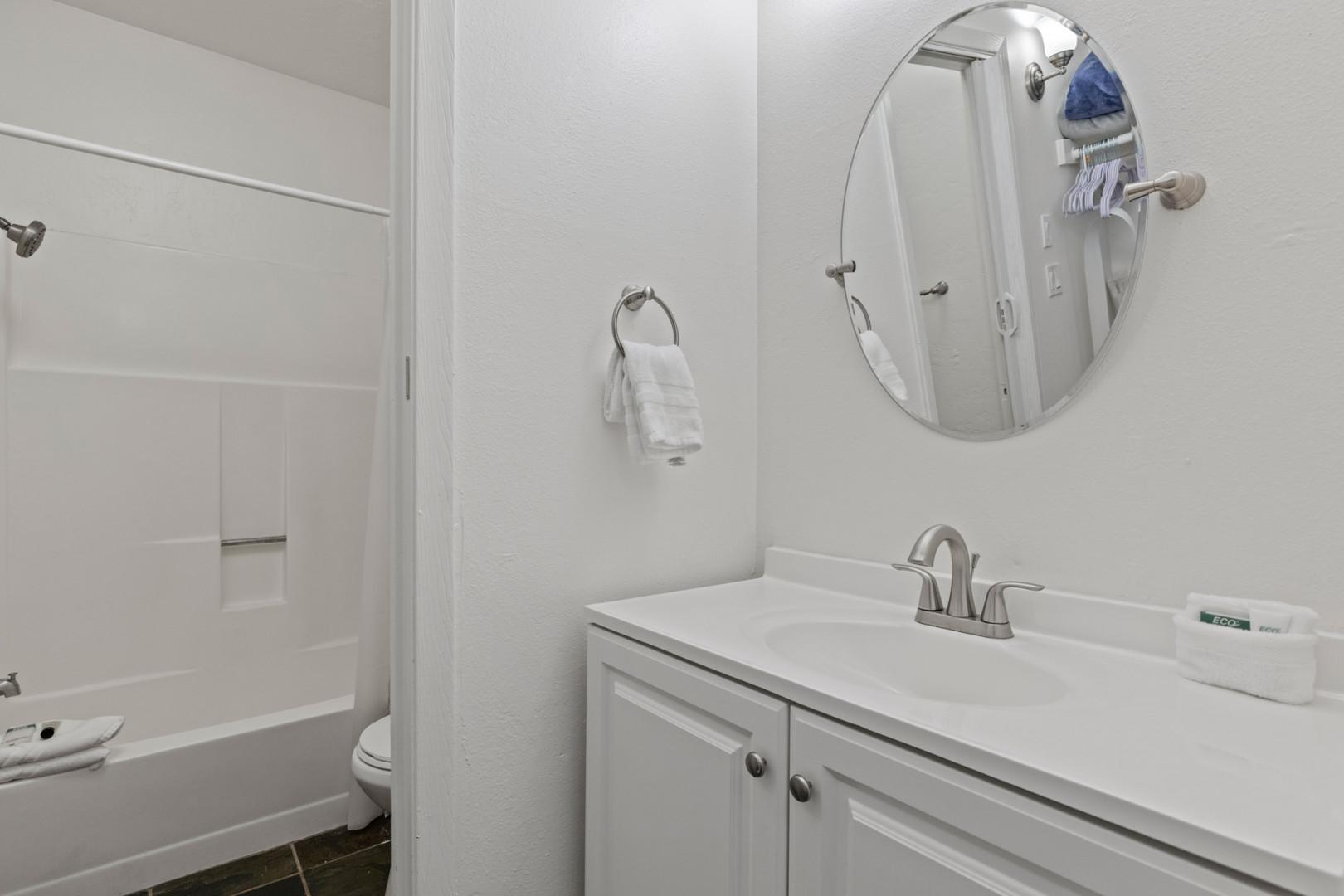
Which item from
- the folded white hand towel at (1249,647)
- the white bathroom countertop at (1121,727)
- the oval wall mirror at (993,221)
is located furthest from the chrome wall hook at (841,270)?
the folded white hand towel at (1249,647)

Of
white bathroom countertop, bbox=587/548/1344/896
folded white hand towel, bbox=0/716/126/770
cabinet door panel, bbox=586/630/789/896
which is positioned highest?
white bathroom countertop, bbox=587/548/1344/896

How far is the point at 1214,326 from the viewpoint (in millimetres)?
847

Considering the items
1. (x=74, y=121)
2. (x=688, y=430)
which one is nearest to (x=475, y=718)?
(x=688, y=430)

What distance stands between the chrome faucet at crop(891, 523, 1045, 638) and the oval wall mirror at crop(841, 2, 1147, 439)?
8.1 inches

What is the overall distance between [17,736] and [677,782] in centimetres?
160

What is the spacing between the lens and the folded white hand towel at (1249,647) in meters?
0.72

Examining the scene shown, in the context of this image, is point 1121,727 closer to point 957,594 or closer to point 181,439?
point 957,594

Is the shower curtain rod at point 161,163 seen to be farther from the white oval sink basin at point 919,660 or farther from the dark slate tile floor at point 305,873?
the white oval sink basin at point 919,660

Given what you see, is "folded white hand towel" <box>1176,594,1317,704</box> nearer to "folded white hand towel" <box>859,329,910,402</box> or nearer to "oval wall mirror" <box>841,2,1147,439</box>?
"oval wall mirror" <box>841,2,1147,439</box>

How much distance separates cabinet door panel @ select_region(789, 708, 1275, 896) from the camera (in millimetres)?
504

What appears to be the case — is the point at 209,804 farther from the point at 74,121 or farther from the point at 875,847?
the point at 74,121

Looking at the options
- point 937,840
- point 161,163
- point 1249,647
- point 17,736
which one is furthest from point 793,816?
point 161,163

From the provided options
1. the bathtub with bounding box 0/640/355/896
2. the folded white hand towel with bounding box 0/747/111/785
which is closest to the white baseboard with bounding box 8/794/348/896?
the bathtub with bounding box 0/640/355/896

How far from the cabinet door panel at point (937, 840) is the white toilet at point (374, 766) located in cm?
113
